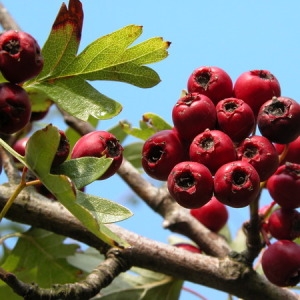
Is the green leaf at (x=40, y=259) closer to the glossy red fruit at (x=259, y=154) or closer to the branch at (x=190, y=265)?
the branch at (x=190, y=265)

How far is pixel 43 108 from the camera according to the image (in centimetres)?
266

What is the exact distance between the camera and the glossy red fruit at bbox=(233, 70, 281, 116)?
1.99 meters

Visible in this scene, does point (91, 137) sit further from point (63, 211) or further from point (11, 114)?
point (63, 211)

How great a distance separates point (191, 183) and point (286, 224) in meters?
0.57

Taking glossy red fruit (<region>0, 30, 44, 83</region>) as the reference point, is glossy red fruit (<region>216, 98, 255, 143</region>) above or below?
below

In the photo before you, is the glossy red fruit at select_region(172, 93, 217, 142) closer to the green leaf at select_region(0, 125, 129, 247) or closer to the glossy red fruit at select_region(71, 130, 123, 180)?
the glossy red fruit at select_region(71, 130, 123, 180)

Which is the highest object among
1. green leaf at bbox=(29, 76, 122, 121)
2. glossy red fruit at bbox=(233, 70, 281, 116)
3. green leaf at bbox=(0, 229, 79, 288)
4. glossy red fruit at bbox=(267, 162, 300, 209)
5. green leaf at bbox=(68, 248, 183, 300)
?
glossy red fruit at bbox=(233, 70, 281, 116)

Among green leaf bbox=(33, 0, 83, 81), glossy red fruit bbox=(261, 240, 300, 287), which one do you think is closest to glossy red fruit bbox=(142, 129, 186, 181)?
green leaf bbox=(33, 0, 83, 81)

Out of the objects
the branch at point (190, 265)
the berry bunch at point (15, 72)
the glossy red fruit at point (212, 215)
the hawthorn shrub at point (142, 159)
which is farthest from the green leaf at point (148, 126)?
the berry bunch at point (15, 72)

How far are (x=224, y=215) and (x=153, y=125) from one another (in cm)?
59

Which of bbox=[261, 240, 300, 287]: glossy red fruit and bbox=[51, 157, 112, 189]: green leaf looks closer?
bbox=[51, 157, 112, 189]: green leaf

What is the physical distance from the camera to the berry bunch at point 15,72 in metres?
1.77

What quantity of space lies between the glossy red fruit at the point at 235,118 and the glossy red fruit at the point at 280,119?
1.5 inches

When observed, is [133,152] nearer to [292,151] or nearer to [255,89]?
[292,151]
